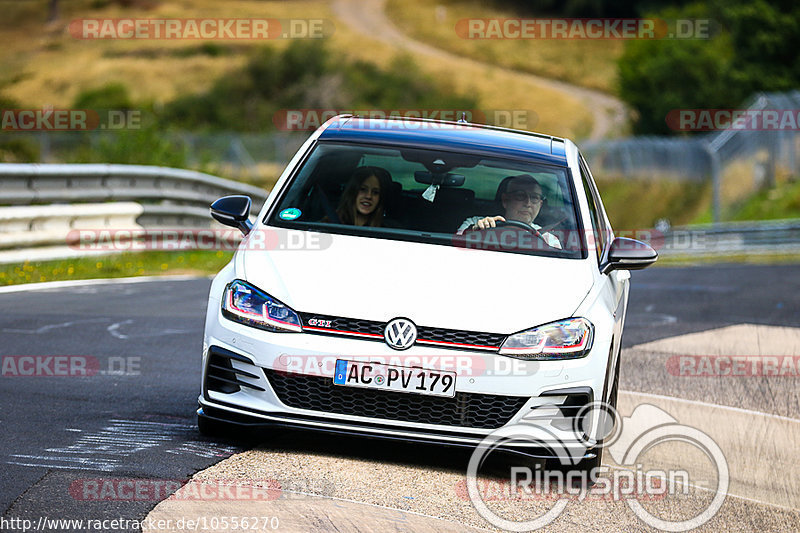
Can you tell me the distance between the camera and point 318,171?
7078mm

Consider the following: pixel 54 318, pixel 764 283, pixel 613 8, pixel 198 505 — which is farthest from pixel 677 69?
pixel 198 505

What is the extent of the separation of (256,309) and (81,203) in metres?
10.2

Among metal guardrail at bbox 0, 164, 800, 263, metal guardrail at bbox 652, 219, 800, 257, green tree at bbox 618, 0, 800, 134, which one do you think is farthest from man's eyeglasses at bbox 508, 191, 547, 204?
green tree at bbox 618, 0, 800, 134

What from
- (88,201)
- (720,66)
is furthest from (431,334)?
(720,66)

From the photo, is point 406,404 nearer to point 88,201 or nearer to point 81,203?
point 88,201

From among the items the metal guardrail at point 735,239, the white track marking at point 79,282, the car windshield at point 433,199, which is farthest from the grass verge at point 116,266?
the metal guardrail at point 735,239

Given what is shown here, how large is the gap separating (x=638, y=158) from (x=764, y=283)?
1077 inches

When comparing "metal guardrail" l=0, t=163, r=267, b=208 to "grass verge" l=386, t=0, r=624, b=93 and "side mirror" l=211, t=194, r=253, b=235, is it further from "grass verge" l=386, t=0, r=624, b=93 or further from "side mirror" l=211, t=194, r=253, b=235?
"grass verge" l=386, t=0, r=624, b=93

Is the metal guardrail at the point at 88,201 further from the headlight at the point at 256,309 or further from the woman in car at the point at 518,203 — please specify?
the headlight at the point at 256,309

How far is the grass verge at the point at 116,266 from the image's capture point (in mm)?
13375

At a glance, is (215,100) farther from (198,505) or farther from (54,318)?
(198,505)

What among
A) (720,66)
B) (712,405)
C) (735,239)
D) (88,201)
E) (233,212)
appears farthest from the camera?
(720,66)

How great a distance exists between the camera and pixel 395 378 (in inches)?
220

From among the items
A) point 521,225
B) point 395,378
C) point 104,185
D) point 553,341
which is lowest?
point 395,378
